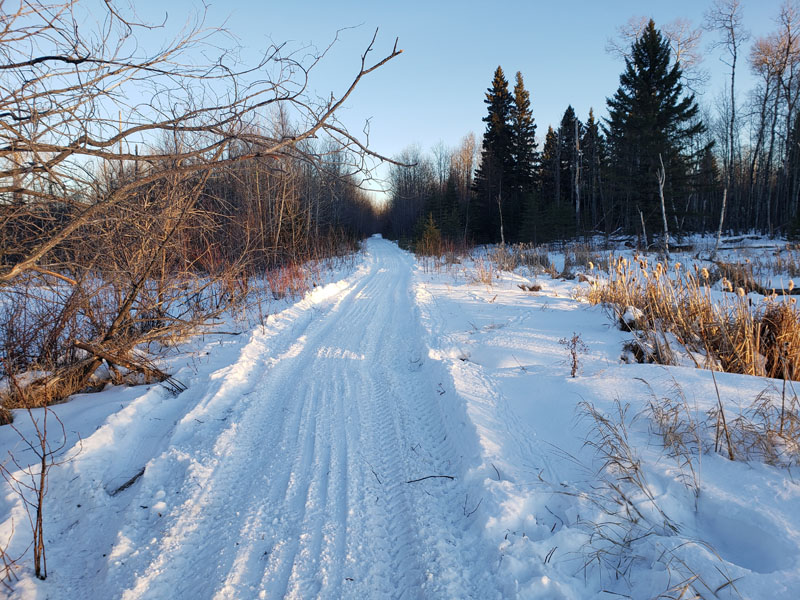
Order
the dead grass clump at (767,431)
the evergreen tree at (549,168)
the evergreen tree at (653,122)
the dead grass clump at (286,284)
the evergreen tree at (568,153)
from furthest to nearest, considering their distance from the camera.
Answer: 1. the evergreen tree at (549,168)
2. the evergreen tree at (568,153)
3. the evergreen tree at (653,122)
4. the dead grass clump at (286,284)
5. the dead grass clump at (767,431)

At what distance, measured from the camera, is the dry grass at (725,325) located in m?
3.67

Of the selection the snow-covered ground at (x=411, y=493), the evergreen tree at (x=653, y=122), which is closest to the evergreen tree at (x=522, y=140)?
the evergreen tree at (x=653, y=122)

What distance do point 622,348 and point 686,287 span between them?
130 centimetres

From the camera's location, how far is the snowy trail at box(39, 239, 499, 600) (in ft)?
6.49

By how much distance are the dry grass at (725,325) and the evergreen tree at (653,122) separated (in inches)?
733

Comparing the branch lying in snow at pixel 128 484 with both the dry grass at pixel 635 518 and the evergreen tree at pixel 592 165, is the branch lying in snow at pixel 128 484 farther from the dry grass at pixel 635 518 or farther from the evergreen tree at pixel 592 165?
the evergreen tree at pixel 592 165

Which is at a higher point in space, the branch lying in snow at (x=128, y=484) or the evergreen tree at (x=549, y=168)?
the evergreen tree at (x=549, y=168)

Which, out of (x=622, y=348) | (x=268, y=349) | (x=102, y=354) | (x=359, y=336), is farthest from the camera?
(x=359, y=336)

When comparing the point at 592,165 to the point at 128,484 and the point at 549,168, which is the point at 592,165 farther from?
the point at 128,484

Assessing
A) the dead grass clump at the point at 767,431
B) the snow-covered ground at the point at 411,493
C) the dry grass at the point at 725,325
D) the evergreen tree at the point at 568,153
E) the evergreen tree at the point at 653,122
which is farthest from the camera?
the evergreen tree at the point at 568,153

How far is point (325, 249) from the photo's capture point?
62.8 feet

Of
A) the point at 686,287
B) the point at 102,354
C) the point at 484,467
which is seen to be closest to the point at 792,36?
the point at 686,287

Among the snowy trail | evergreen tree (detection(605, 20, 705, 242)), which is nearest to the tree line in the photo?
evergreen tree (detection(605, 20, 705, 242))

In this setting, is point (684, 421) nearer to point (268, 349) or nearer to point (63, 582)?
point (63, 582)
